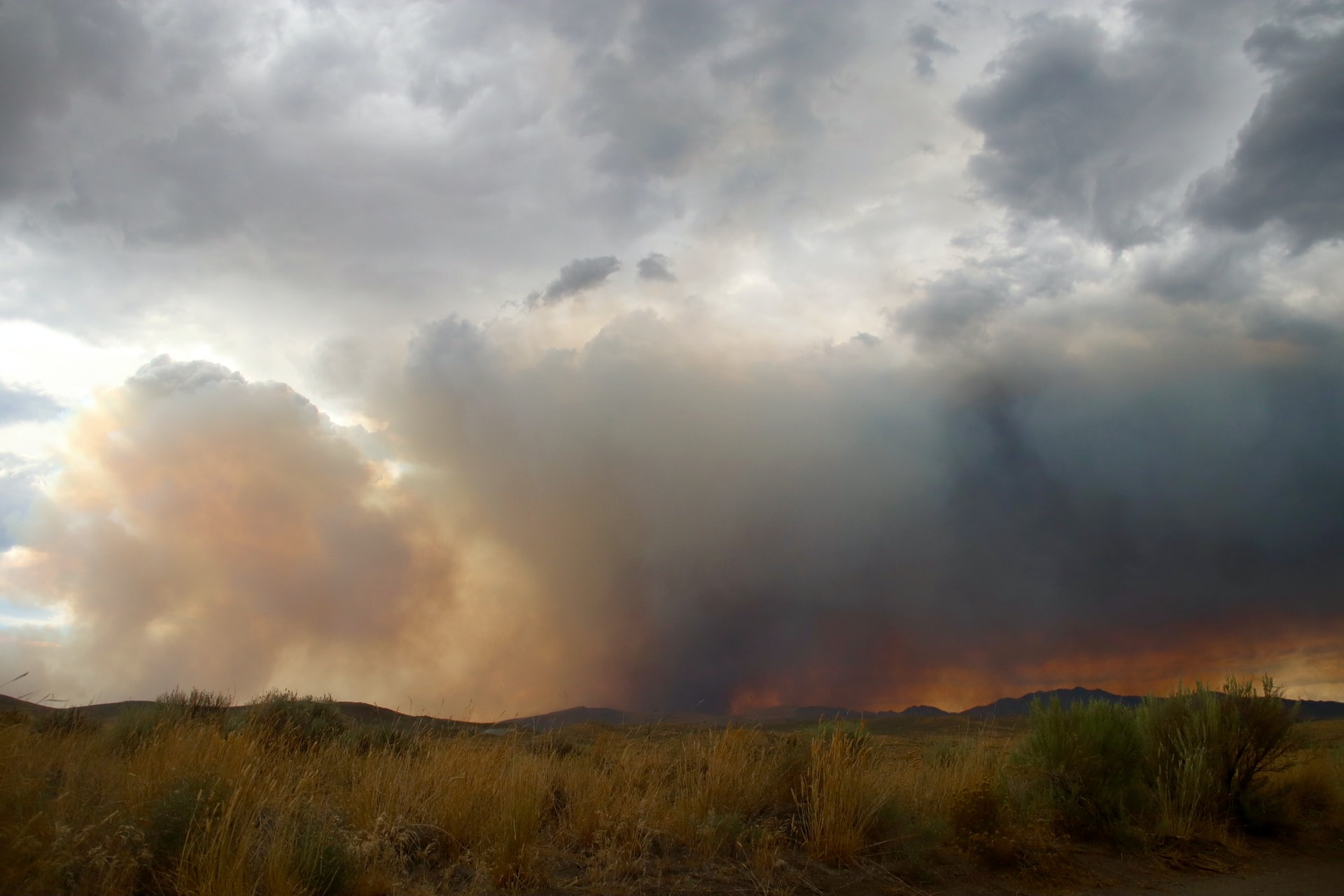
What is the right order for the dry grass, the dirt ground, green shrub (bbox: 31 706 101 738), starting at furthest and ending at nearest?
green shrub (bbox: 31 706 101 738), the dirt ground, the dry grass

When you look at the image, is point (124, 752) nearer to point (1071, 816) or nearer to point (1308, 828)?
point (1071, 816)

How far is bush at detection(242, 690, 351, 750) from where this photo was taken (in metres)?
15.9

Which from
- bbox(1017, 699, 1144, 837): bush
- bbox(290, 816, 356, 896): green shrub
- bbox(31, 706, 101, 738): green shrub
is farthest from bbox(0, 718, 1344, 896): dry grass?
bbox(31, 706, 101, 738): green shrub

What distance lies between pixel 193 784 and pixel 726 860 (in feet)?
18.5

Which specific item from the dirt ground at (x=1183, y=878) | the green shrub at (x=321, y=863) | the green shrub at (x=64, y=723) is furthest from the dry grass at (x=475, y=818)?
the green shrub at (x=64, y=723)

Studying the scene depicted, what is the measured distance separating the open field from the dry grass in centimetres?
3

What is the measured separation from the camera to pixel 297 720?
17.8 meters

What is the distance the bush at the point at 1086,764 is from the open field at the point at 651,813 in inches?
1.4

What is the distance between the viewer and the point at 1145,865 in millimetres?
10695

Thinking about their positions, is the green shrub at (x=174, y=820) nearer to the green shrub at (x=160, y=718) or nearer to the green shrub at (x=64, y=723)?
the green shrub at (x=160, y=718)

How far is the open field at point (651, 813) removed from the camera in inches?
253

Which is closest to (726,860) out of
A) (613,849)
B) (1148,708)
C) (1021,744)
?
(613,849)

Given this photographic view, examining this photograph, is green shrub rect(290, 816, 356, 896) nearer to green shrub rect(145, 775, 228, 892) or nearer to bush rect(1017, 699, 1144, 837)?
green shrub rect(145, 775, 228, 892)

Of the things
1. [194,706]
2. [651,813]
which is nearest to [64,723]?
[194,706]
